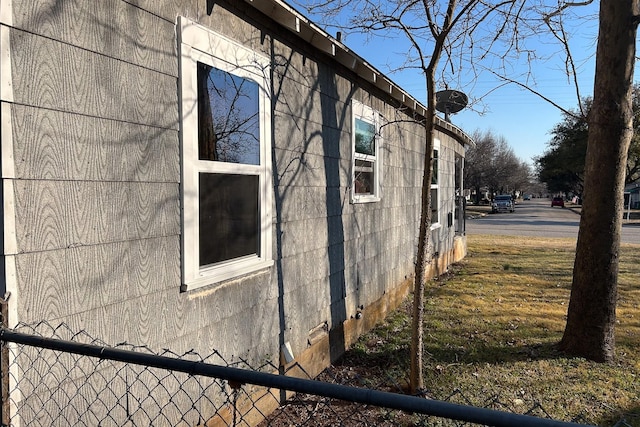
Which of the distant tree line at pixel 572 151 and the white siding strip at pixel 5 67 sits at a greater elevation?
the distant tree line at pixel 572 151

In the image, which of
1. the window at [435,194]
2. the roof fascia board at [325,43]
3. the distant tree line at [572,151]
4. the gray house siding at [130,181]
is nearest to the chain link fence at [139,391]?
the gray house siding at [130,181]

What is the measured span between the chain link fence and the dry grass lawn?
465 mm

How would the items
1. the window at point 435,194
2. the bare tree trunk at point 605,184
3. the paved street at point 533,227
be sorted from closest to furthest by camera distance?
the bare tree trunk at point 605,184
the window at point 435,194
the paved street at point 533,227

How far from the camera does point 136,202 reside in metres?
2.56

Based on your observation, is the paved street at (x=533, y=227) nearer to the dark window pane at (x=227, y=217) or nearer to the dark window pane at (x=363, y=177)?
the dark window pane at (x=363, y=177)

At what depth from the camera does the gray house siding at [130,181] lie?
6.59 ft

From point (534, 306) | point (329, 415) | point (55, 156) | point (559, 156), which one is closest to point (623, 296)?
point (534, 306)

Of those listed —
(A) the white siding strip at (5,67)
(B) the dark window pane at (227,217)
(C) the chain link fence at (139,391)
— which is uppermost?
(A) the white siding strip at (5,67)

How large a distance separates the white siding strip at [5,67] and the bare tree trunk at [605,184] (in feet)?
17.8

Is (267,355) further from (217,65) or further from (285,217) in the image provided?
(217,65)

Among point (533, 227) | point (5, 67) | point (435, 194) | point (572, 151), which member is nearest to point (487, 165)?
point (572, 151)

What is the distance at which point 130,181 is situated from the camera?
2.52m

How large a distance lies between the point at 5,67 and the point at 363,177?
468cm

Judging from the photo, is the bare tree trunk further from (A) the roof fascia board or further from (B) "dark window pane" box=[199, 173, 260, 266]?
(B) "dark window pane" box=[199, 173, 260, 266]
